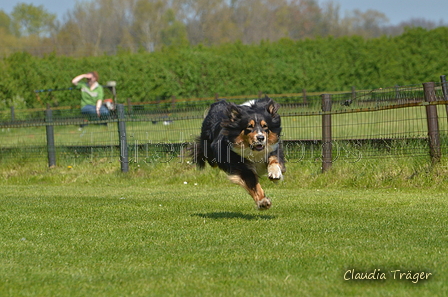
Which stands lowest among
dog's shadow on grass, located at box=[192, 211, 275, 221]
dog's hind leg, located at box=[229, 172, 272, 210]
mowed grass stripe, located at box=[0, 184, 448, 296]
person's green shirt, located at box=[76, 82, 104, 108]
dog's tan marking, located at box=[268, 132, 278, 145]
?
dog's shadow on grass, located at box=[192, 211, 275, 221]

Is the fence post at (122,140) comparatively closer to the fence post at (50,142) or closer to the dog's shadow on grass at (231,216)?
the fence post at (50,142)

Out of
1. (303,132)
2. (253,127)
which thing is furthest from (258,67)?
(253,127)

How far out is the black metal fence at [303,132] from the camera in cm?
1043

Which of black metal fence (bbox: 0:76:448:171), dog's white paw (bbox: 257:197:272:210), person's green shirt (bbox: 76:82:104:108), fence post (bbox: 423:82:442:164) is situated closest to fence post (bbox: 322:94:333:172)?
black metal fence (bbox: 0:76:448:171)

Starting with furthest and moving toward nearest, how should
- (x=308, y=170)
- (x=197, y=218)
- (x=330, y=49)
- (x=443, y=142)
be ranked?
(x=330, y=49) < (x=308, y=170) < (x=443, y=142) < (x=197, y=218)

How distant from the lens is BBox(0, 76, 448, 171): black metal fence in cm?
1043

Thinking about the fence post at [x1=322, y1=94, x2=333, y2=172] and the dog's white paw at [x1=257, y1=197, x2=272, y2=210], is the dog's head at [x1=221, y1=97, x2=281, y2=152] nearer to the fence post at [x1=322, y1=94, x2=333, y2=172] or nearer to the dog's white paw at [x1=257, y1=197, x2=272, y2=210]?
the dog's white paw at [x1=257, y1=197, x2=272, y2=210]

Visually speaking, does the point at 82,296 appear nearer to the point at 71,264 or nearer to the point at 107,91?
→ the point at 71,264

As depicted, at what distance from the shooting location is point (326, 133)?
1157cm

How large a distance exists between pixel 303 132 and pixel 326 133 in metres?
0.96

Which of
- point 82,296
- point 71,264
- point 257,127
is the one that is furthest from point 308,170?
point 82,296

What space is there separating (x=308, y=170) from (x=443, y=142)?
247 cm

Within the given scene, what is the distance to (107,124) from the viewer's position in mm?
14336

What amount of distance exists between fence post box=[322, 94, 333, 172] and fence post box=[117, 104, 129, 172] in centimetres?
438
